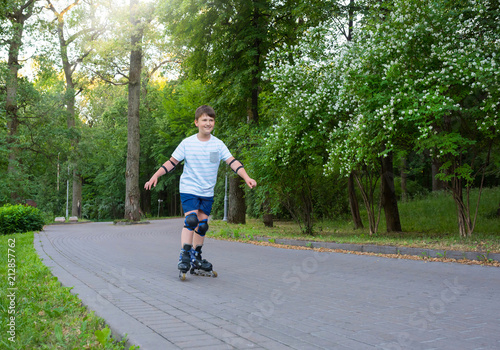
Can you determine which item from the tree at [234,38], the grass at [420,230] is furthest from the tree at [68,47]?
the grass at [420,230]

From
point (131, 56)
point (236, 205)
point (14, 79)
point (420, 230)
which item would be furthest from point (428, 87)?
point (14, 79)

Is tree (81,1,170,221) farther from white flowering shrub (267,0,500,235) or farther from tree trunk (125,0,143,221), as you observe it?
white flowering shrub (267,0,500,235)

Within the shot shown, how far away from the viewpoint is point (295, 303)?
527cm

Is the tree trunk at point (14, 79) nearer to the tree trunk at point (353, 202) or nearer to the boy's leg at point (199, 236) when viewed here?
the tree trunk at point (353, 202)

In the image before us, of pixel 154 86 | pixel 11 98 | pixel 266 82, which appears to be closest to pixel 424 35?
pixel 266 82

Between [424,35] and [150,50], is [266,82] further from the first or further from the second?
[150,50]

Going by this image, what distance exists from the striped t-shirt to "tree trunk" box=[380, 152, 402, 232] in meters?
9.63

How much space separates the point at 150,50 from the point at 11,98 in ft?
28.2

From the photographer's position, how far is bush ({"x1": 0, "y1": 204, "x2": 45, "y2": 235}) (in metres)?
17.9

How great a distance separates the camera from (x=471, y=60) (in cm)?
1057

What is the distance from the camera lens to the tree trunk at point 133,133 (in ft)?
90.4

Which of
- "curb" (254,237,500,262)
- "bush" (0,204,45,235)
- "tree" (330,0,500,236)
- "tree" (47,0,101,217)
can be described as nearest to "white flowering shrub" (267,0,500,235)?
"tree" (330,0,500,236)

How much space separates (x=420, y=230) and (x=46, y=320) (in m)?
14.9

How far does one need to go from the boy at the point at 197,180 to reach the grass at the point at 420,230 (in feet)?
18.0
